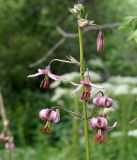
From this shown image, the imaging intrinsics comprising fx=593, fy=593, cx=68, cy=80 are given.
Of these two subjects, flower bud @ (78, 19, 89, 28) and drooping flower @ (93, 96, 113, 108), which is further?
drooping flower @ (93, 96, 113, 108)

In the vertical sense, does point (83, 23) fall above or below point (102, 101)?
above

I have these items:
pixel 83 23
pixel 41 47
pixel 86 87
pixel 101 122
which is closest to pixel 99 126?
pixel 101 122

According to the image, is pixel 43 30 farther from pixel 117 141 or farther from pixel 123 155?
pixel 123 155

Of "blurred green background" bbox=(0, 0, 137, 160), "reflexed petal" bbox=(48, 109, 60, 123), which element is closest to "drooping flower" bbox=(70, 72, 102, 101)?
"reflexed petal" bbox=(48, 109, 60, 123)

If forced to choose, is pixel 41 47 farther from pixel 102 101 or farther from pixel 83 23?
pixel 83 23

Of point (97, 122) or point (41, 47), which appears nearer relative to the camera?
point (97, 122)

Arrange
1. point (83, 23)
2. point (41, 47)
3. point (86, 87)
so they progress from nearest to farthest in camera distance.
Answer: point (83, 23) → point (86, 87) → point (41, 47)

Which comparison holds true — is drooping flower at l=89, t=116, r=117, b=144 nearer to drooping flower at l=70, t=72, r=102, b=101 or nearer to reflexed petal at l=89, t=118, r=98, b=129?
reflexed petal at l=89, t=118, r=98, b=129

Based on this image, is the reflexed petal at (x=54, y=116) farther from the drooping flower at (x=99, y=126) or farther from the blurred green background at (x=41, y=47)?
the blurred green background at (x=41, y=47)

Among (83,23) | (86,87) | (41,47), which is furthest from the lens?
(41,47)

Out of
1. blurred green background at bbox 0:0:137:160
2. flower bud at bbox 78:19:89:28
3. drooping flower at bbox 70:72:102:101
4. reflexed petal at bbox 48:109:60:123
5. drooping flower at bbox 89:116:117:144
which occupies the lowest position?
drooping flower at bbox 89:116:117:144

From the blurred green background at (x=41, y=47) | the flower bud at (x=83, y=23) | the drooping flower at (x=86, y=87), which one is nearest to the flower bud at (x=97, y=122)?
the drooping flower at (x=86, y=87)

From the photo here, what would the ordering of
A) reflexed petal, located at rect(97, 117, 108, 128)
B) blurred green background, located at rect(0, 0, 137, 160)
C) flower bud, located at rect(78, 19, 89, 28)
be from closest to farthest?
flower bud, located at rect(78, 19, 89, 28) < reflexed petal, located at rect(97, 117, 108, 128) < blurred green background, located at rect(0, 0, 137, 160)

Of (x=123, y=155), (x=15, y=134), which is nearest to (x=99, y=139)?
(x=123, y=155)
